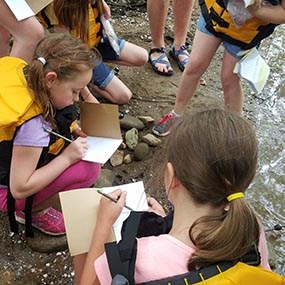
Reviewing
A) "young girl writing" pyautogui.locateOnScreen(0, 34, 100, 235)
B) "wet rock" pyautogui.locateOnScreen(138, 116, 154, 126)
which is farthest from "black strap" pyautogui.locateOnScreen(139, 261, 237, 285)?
"wet rock" pyautogui.locateOnScreen(138, 116, 154, 126)

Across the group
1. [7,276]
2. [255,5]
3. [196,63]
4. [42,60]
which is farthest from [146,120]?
[7,276]

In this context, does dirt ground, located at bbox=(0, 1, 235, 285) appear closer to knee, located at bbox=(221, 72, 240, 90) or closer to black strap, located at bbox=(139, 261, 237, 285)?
knee, located at bbox=(221, 72, 240, 90)

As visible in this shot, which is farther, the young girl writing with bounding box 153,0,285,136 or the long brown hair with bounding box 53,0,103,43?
the long brown hair with bounding box 53,0,103,43

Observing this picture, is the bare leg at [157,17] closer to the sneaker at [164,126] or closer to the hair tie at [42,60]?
the sneaker at [164,126]

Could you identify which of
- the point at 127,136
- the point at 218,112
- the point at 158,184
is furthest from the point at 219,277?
the point at 127,136

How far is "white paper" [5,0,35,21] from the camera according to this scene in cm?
236

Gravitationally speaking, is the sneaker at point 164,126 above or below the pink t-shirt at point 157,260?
below

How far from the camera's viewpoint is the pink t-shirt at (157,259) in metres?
1.35

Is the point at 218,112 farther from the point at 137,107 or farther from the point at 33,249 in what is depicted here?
the point at 137,107

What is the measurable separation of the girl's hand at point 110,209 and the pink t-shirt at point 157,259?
0.32 meters

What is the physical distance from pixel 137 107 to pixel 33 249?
1.18m

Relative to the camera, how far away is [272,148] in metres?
3.06

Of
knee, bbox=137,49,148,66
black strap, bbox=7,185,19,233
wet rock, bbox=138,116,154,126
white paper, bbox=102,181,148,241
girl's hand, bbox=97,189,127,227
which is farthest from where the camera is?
knee, bbox=137,49,148,66

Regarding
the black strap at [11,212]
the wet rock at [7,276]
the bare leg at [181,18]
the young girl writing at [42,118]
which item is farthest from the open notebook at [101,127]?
the bare leg at [181,18]
